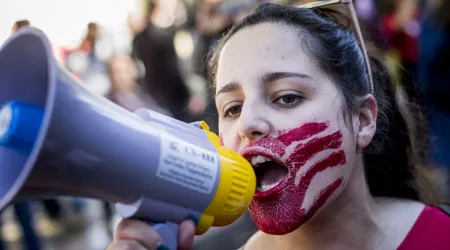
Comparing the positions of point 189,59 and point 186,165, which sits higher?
point 186,165

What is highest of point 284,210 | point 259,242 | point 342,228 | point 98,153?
point 98,153

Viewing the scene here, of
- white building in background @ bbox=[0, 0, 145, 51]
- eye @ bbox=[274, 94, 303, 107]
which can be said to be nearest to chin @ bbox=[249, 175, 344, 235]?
eye @ bbox=[274, 94, 303, 107]

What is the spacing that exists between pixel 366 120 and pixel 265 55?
46cm

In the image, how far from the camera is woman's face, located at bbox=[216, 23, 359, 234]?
5.86 feet

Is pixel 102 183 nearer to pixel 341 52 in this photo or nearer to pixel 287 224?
pixel 287 224

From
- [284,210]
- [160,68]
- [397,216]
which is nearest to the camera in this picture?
[284,210]

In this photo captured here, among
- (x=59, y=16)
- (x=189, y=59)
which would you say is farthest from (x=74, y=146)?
(x=189, y=59)

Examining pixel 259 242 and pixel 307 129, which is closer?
pixel 307 129

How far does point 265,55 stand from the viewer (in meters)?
1.86

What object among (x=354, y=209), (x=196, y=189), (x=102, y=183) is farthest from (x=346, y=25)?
(x=102, y=183)

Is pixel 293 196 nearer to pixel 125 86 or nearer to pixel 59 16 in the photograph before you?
pixel 59 16

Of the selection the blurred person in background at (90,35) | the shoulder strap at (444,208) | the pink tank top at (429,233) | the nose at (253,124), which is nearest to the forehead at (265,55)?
the nose at (253,124)

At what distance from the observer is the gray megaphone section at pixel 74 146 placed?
122 centimetres

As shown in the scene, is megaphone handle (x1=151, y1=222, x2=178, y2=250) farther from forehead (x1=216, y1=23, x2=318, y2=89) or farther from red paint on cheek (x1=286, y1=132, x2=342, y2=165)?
forehead (x1=216, y1=23, x2=318, y2=89)
